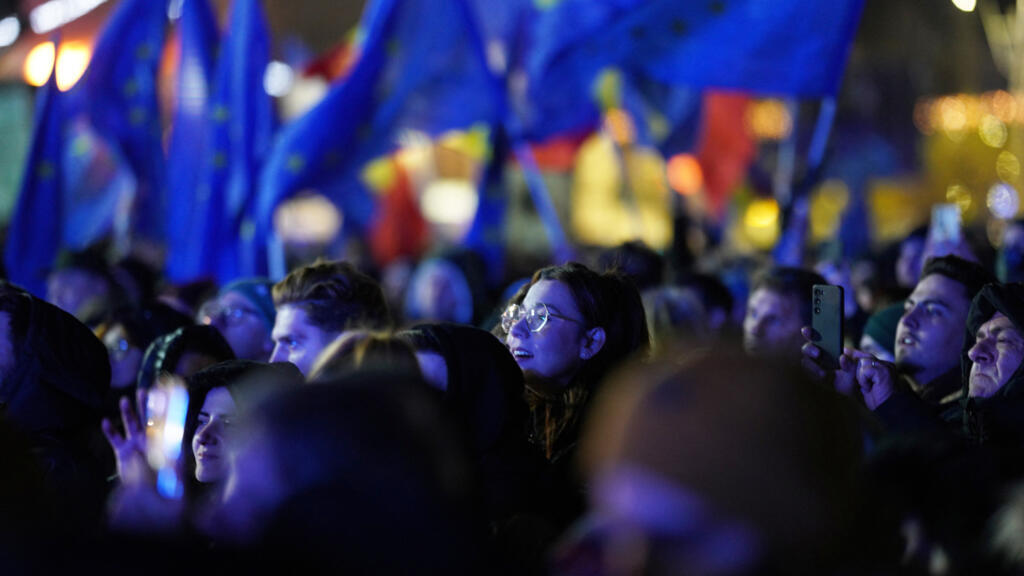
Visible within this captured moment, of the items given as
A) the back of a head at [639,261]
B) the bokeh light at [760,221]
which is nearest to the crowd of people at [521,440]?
the back of a head at [639,261]

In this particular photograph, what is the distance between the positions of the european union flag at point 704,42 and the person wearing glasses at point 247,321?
4002 millimetres

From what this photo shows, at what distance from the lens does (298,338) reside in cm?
A: 459

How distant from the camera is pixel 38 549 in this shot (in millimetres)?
1952

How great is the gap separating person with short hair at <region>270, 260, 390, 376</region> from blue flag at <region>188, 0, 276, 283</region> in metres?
4.04

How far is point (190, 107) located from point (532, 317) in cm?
588

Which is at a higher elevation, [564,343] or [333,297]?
[333,297]

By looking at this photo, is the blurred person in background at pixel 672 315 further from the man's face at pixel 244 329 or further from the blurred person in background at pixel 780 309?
the man's face at pixel 244 329

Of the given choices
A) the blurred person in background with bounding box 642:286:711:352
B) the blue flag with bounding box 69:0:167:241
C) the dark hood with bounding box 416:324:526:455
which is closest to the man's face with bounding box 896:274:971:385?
the blurred person in background with bounding box 642:286:711:352

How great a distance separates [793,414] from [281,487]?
2.92ft

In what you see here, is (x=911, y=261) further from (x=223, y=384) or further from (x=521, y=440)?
(x=223, y=384)

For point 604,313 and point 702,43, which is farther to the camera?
point 702,43

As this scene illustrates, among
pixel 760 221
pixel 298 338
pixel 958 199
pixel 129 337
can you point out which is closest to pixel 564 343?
pixel 298 338

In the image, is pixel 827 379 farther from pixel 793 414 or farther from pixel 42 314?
pixel 42 314

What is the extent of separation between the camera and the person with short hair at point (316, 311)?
4.57 metres
